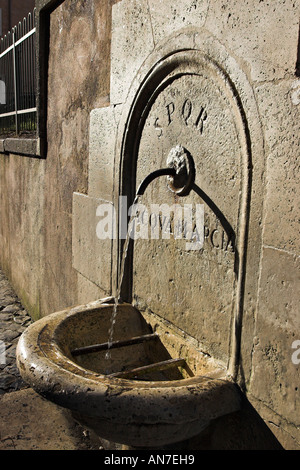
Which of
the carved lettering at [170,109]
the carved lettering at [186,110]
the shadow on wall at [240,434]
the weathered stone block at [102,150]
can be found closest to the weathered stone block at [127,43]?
the weathered stone block at [102,150]

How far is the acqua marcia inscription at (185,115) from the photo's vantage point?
2.21 meters

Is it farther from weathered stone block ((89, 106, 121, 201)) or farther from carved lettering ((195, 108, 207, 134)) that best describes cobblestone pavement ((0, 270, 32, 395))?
carved lettering ((195, 108, 207, 134))

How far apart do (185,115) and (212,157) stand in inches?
13.3

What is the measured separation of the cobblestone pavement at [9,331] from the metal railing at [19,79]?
2396 millimetres

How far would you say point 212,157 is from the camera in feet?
7.05

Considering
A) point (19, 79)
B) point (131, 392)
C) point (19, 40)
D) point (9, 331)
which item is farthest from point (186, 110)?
point (19, 79)

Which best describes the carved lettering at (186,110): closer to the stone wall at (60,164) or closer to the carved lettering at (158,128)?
the carved lettering at (158,128)

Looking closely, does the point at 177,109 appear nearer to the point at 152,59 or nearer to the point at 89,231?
the point at 152,59

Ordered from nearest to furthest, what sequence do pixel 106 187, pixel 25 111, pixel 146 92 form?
pixel 146 92, pixel 106 187, pixel 25 111

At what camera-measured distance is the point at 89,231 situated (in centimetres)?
346

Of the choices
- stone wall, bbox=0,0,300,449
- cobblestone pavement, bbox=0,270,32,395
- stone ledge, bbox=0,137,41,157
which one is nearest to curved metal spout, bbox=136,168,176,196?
stone wall, bbox=0,0,300,449

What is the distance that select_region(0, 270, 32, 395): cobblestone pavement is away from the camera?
3916 millimetres
